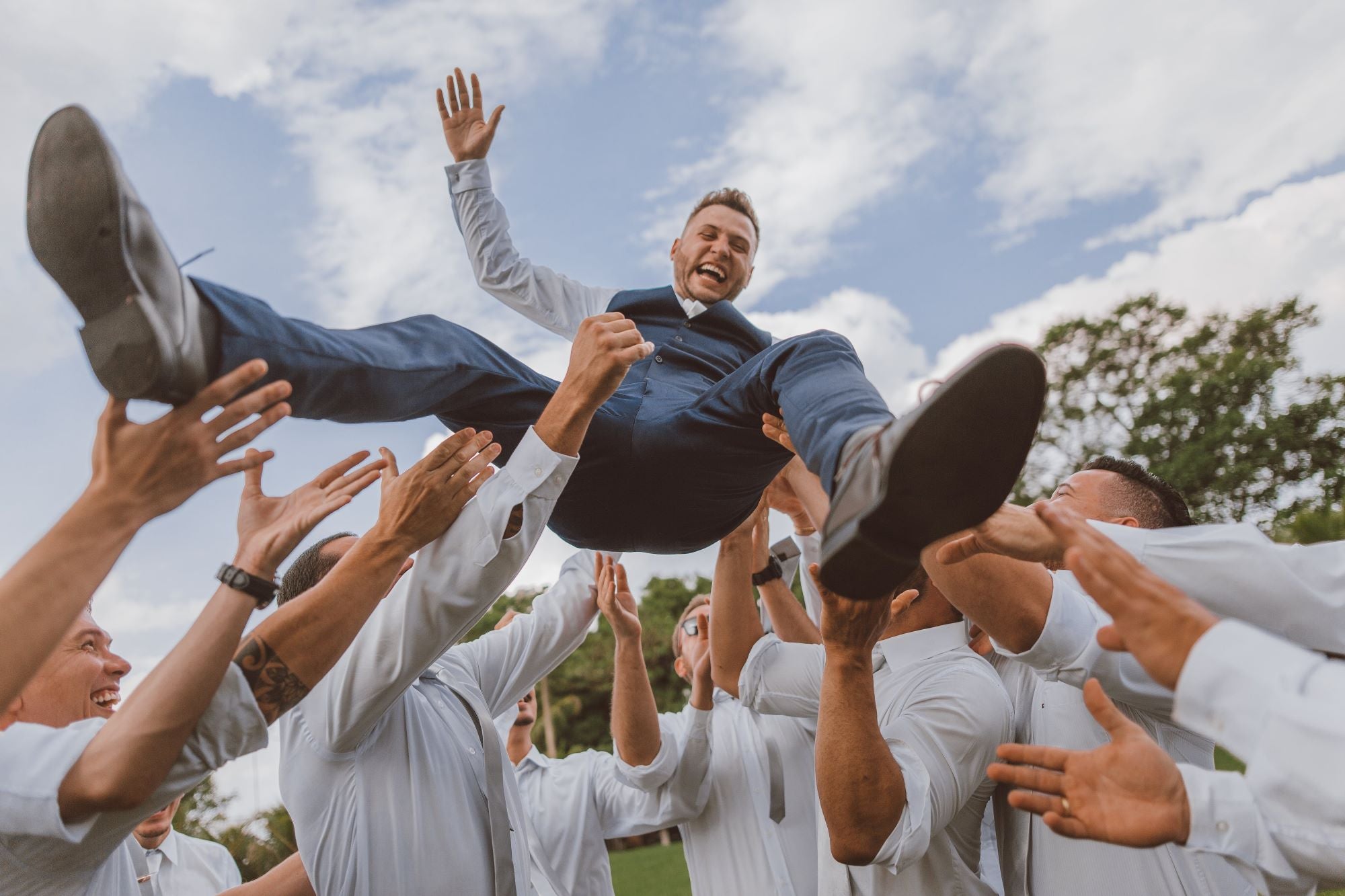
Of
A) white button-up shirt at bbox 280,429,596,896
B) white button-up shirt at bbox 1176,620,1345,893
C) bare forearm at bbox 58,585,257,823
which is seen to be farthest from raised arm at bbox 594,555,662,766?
white button-up shirt at bbox 1176,620,1345,893

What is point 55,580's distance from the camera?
196cm

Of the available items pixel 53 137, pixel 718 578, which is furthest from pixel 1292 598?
pixel 53 137

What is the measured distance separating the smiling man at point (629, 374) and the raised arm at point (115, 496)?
95 mm

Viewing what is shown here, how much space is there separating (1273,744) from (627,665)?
3.43 m

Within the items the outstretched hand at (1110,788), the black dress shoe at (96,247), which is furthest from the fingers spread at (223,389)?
the outstretched hand at (1110,788)

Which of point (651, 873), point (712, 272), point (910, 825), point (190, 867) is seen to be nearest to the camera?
point (910, 825)

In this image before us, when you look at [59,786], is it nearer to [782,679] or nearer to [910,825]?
[910,825]

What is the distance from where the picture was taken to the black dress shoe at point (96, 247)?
1995 mm

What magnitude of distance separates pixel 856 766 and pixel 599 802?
2.97m

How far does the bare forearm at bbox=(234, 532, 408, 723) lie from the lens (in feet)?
8.05

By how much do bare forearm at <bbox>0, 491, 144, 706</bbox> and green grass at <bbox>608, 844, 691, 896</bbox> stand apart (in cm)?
1111

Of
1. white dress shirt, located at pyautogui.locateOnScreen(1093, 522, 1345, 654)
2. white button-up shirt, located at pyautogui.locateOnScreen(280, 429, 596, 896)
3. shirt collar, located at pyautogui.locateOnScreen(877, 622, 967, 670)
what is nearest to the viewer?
white dress shirt, located at pyautogui.locateOnScreen(1093, 522, 1345, 654)

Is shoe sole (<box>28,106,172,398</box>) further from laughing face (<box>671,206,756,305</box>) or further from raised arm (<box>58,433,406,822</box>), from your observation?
laughing face (<box>671,206,756,305</box>)

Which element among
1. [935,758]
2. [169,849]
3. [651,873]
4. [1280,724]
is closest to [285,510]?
[935,758]
